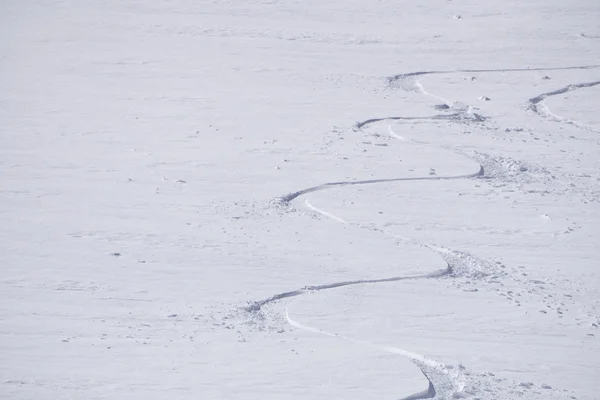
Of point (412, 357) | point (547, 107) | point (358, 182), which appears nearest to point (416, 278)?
point (412, 357)

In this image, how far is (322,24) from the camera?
7.27 meters

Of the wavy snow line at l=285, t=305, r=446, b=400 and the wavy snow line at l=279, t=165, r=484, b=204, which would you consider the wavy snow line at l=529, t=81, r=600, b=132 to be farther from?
the wavy snow line at l=285, t=305, r=446, b=400

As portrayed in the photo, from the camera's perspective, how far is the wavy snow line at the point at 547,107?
197 inches

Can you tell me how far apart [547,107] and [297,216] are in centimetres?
229

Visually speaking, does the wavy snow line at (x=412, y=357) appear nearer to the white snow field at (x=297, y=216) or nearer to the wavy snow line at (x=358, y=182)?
the white snow field at (x=297, y=216)

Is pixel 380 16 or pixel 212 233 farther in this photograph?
pixel 380 16

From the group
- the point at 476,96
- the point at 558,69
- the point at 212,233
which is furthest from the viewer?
the point at 558,69

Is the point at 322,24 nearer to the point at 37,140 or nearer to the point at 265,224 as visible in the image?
the point at 37,140

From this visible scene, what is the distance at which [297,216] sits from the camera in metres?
3.63

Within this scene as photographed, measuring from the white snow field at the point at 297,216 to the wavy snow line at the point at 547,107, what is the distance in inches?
0.9

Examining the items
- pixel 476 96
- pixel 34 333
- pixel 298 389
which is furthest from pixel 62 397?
pixel 476 96

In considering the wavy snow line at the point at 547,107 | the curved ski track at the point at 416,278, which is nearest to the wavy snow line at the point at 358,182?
the curved ski track at the point at 416,278

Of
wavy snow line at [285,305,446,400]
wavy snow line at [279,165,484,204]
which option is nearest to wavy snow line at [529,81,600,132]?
wavy snow line at [279,165,484,204]

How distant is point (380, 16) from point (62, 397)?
574cm
